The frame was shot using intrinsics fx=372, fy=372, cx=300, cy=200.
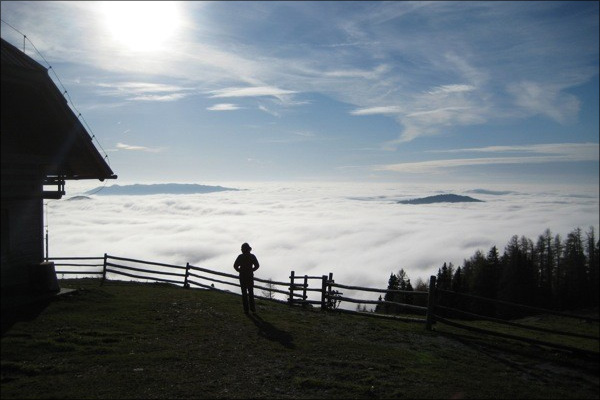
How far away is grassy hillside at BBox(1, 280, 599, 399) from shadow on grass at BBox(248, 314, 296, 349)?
37mm

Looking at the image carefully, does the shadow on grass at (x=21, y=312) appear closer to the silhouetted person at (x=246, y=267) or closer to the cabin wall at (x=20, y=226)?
the cabin wall at (x=20, y=226)

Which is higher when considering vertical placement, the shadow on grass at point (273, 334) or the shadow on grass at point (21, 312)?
the shadow on grass at point (21, 312)

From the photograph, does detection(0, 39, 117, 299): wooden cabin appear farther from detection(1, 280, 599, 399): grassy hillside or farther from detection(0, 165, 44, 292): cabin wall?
detection(1, 280, 599, 399): grassy hillside

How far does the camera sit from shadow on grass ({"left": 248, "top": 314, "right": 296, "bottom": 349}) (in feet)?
34.1

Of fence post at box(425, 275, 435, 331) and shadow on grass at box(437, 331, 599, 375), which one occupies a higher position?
fence post at box(425, 275, 435, 331)

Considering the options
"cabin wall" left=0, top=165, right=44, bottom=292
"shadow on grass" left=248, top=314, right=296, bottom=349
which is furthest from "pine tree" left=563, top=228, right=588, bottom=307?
"cabin wall" left=0, top=165, right=44, bottom=292

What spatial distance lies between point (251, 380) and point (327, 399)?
1691 mm

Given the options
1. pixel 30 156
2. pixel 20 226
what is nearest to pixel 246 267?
pixel 20 226

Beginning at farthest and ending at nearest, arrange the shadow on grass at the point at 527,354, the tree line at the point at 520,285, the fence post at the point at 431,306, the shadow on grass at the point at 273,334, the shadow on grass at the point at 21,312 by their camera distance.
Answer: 1. the tree line at the point at 520,285
2. the fence post at the point at 431,306
3. the shadow on grass at the point at 273,334
4. the shadow on grass at the point at 21,312
5. the shadow on grass at the point at 527,354

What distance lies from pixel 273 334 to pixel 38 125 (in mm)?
10078

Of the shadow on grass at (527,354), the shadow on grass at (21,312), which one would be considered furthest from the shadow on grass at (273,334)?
the shadow on grass at (21,312)

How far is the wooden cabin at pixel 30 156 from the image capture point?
11.0 meters

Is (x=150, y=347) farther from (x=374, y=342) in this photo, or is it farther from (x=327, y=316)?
(x=327, y=316)

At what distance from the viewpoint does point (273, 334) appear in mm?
11266
